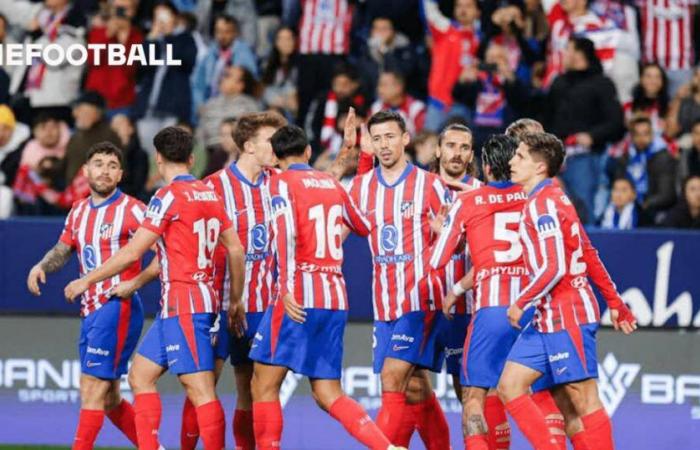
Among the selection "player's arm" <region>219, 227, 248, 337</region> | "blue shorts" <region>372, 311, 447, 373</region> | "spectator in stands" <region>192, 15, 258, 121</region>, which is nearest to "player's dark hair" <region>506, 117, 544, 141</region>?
"blue shorts" <region>372, 311, 447, 373</region>

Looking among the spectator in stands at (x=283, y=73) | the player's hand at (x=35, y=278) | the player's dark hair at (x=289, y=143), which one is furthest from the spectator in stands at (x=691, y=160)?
the player's hand at (x=35, y=278)

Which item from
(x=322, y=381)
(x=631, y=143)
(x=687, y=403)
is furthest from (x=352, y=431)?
(x=631, y=143)

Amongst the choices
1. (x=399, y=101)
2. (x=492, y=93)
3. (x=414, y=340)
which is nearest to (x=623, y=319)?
(x=414, y=340)

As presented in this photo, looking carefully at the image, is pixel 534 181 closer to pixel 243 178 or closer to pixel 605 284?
pixel 605 284

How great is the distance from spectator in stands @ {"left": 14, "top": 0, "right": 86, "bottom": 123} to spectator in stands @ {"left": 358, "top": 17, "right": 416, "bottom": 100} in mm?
3008

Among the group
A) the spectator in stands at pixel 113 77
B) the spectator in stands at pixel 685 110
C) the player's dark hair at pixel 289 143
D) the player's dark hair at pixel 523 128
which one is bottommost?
the player's dark hair at pixel 289 143

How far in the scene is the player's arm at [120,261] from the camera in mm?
10320

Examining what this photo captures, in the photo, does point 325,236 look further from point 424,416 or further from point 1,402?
point 1,402

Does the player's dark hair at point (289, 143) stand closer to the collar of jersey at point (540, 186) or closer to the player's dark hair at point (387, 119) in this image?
the player's dark hair at point (387, 119)

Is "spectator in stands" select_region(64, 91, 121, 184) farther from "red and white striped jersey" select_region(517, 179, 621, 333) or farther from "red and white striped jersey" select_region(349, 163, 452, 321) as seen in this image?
"red and white striped jersey" select_region(517, 179, 621, 333)

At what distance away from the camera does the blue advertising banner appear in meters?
12.9

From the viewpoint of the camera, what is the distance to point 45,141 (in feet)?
52.9

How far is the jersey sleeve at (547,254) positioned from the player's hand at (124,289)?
104 inches

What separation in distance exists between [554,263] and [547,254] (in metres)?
0.07
